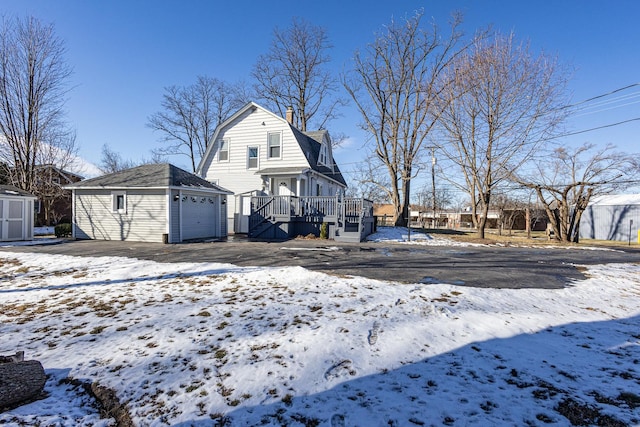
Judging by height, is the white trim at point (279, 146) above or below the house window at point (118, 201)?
above

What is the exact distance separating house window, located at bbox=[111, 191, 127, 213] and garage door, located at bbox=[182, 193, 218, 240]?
2690mm

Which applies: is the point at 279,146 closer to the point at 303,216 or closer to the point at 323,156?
the point at 323,156

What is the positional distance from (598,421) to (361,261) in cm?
656

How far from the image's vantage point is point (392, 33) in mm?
20547

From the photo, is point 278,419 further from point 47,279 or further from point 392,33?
point 392,33

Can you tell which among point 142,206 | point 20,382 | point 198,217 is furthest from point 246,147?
point 20,382

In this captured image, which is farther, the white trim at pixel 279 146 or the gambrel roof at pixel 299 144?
the white trim at pixel 279 146

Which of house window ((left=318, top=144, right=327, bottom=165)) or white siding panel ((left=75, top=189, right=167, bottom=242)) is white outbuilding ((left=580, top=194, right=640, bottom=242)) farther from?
white siding panel ((left=75, top=189, right=167, bottom=242))

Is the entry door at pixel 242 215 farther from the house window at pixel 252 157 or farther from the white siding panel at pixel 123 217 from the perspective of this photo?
the white siding panel at pixel 123 217

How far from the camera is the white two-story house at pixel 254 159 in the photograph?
1781 cm

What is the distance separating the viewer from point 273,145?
18391mm

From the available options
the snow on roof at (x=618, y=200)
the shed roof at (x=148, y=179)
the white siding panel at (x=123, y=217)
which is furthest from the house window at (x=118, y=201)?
the snow on roof at (x=618, y=200)

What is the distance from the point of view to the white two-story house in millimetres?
17812

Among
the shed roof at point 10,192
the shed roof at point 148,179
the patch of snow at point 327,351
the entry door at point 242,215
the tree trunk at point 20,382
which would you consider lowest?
the patch of snow at point 327,351
